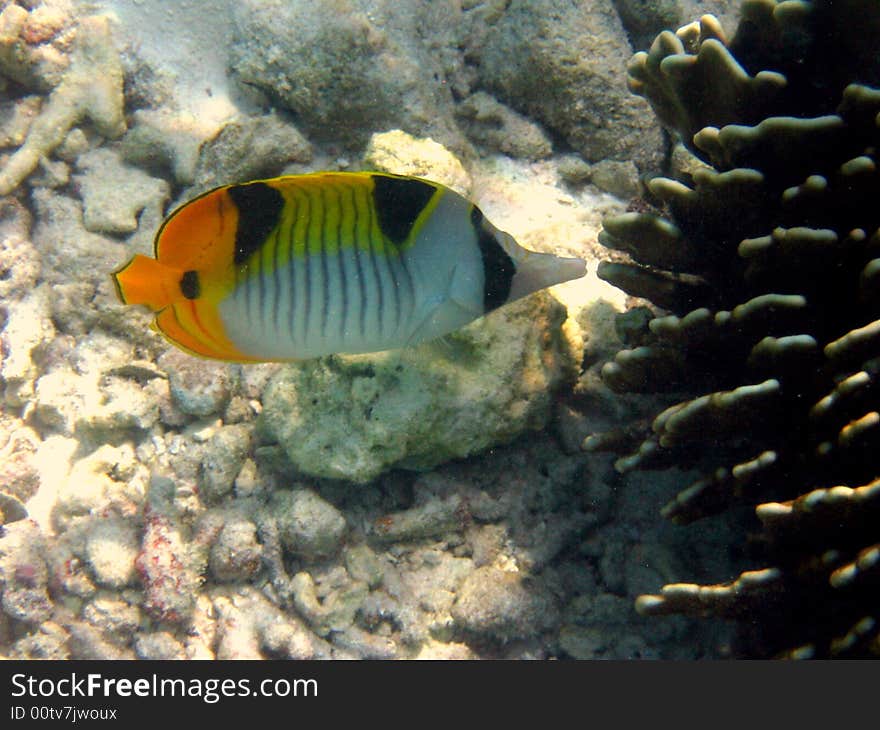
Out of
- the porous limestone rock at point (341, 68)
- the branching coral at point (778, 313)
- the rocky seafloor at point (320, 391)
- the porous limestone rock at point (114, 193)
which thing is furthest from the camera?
the porous limestone rock at point (114, 193)

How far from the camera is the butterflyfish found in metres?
1.74

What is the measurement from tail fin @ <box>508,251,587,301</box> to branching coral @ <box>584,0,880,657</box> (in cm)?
50

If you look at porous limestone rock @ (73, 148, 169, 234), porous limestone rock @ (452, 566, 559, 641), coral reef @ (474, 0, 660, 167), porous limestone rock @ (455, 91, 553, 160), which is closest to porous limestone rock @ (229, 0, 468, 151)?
porous limestone rock @ (455, 91, 553, 160)

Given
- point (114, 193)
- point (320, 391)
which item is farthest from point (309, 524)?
point (114, 193)

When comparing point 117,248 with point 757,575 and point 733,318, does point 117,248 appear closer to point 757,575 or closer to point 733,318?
point 733,318

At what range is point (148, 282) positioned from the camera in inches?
67.7

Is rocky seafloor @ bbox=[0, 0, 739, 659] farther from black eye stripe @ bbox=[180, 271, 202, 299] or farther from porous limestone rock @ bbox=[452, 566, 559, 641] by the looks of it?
black eye stripe @ bbox=[180, 271, 202, 299]

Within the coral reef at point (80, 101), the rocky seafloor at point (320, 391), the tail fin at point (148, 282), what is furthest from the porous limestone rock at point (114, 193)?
the tail fin at point (148, 282)

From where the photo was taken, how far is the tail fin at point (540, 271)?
1.97 m

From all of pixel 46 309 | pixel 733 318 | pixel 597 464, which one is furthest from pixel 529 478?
pixel 46 309

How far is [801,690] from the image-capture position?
2039 millimetres

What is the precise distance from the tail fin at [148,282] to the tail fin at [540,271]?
100 centimetres

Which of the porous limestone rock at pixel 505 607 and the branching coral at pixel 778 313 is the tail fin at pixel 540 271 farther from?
the porous limestone rock at pixel 505 607

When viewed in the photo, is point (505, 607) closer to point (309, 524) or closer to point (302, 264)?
point (309, 524)
